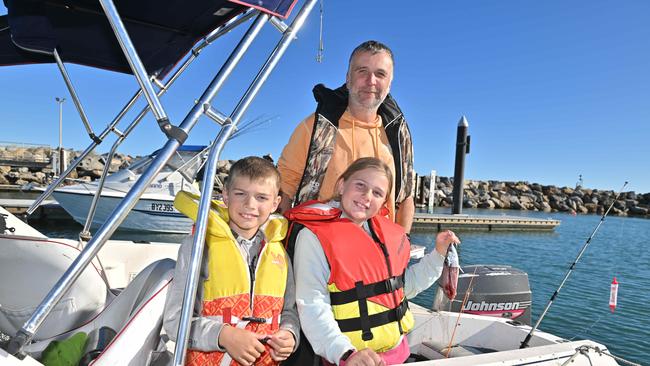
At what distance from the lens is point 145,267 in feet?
8.02

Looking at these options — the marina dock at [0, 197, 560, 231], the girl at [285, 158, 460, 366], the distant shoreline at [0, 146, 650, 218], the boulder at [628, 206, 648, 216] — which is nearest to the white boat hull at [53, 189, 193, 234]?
the marina dock at [0, 197, 560, 231]

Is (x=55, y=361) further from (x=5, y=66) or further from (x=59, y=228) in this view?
(x=59, y=228)

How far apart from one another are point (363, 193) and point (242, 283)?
0.74 meters

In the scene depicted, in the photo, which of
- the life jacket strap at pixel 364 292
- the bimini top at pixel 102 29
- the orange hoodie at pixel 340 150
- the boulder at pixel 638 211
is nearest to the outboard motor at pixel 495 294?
the orange hoodie at pixel 340 150

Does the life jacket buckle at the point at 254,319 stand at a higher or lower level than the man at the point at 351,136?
lower

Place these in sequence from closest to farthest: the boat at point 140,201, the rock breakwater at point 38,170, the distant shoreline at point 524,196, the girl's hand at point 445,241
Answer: the girl's hand at point 445,241
the boat at point 140,201
the rock breakwater at point 38,170
the distant shoreline at point 524,196

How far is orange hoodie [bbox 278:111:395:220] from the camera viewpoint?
2660mm

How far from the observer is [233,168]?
6.81 ft

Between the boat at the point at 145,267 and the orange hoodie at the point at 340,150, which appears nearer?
the boat at the point at 145,267

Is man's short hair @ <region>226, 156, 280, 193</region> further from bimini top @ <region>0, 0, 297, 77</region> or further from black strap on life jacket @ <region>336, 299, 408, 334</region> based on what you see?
bimini top @ <region>0, 0, 297, 77</region>

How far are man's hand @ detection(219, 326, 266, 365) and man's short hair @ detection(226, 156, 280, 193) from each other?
2.17ft

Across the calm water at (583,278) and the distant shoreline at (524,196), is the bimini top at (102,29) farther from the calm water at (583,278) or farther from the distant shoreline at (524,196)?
the distant shoreline at (524,196)

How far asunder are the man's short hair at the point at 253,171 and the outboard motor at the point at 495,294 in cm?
307

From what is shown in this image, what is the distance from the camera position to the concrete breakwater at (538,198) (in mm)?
41906
